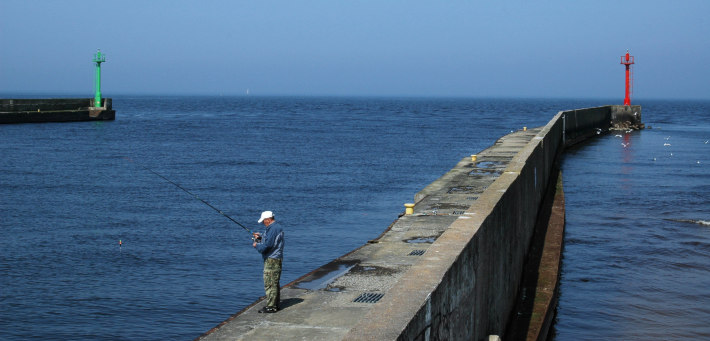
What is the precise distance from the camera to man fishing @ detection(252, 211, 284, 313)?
29.5ft

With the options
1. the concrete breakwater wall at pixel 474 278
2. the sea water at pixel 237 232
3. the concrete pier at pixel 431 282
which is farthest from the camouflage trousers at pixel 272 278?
the sea water at pixel 237 232

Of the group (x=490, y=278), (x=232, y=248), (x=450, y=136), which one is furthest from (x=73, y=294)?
(x=450, y=136)

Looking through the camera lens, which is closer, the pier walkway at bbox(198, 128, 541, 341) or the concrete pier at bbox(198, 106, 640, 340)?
the concrete pier at bbox(198, 106, 640, 340)

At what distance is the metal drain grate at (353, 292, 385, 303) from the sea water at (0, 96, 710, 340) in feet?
10.7

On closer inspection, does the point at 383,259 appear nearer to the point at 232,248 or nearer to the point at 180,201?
the point at 232,248

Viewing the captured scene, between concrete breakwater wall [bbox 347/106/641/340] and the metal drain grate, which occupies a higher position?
concrete breakwater wall [bbox 347/106/641/340]

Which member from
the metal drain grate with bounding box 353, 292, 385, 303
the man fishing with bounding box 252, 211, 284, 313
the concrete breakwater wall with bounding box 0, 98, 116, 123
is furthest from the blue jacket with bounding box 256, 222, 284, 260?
the concrete breakwater wall with bounding box 0, 98, 116, 123

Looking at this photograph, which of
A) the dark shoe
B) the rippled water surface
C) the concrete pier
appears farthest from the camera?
the rippled water surface

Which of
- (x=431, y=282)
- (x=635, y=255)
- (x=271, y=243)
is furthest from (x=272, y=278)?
(x=635, y=255)

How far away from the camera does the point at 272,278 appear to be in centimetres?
912

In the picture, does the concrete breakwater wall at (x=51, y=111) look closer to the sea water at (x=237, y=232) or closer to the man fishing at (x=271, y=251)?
the sea water at (x=237, y=232)

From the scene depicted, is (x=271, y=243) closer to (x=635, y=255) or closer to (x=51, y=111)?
(x=635, y=255)

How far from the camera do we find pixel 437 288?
21.0 feet

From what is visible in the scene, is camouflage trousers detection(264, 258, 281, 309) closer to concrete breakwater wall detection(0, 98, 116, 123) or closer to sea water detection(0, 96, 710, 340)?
sea water detection(0, 96, 710, 340)
